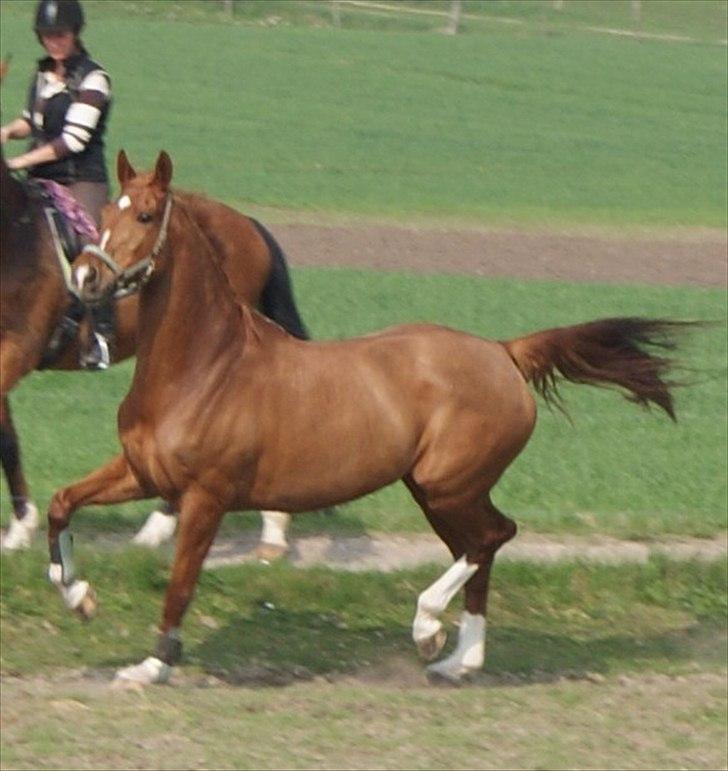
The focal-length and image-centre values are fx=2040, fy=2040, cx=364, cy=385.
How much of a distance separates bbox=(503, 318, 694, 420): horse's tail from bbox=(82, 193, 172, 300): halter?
76.9 inches

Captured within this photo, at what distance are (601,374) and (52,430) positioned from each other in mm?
4973

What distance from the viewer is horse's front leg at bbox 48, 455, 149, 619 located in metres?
8.56

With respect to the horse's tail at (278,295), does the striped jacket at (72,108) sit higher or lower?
higher

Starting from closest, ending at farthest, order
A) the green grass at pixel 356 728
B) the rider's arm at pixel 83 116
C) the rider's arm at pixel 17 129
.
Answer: the green grass at pixel 356 728 → the rider's arm at pixel 83 116 → the rider's arm at pixel 17 129

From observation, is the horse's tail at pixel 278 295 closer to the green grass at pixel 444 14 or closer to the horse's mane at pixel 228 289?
the horse's mane at pixel 228 289

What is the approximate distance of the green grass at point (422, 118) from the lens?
91.2 ft

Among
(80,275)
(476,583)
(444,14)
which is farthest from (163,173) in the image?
(444,14)

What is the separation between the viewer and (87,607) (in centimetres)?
868

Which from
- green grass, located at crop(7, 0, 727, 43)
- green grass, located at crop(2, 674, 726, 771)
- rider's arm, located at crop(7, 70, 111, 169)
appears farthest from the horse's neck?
green grass, located at crop(7, 0, 727, 43)

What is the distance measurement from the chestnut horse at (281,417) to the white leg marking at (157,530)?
2.14m

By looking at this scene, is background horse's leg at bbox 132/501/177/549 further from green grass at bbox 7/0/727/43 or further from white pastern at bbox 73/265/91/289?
green grass at bbox 7/0/727/43

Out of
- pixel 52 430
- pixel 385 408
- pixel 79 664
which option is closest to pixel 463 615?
pixel 385 408

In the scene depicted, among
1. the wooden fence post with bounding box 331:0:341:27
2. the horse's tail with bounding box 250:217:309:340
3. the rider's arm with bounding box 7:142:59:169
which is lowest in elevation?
the wooden fence post with bounding box 331:0:341:27

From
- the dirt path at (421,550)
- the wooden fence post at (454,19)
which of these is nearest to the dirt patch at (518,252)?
the dirt path at (421,550)
